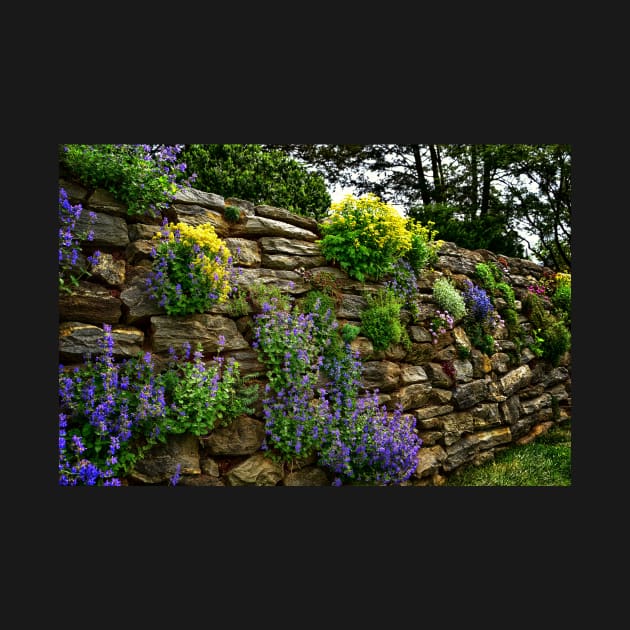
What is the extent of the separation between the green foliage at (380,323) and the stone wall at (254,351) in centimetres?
10

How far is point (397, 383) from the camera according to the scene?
5.80 meters

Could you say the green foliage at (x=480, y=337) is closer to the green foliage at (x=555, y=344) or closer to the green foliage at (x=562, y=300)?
the green foliage at (x=555, y=344)

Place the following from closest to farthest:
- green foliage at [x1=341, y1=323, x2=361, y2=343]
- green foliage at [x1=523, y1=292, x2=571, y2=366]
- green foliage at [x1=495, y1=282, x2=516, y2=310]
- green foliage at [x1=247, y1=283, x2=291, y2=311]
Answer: green foliage at [x1=247, y1=283, x2=291, y2=311], green foliage at [x1=341, y1=323, x2=361, y2=343], green foliage at [x1=495, y1=282, x2=516, y2=310], green foliage at [x1=523, y1=292, x2=571, y2=366]

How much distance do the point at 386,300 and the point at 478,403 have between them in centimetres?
221

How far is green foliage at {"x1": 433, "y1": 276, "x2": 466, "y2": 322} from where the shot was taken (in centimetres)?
673

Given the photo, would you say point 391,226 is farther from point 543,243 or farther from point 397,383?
point 543,243

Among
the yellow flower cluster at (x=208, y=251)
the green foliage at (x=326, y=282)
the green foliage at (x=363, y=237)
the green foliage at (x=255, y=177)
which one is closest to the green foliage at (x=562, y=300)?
the green foliage at (x=363, y=237)

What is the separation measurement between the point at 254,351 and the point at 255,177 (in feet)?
10.1

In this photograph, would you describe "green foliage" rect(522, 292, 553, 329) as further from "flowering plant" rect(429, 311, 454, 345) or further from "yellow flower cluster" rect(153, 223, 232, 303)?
"yellow flower cluster" rect(153, 223, 232, 303)

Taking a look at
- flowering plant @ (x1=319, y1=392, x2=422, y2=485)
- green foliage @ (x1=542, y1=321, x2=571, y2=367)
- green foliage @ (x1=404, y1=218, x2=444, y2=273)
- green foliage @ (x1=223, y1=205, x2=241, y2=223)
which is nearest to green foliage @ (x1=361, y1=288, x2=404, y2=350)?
flowering plant @ (x1=319, y1=392, x2=422, y2=485)

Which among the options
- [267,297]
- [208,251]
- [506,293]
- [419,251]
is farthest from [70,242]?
[506,293]

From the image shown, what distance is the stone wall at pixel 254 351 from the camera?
4.14 metres

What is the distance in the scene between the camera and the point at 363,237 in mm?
5902

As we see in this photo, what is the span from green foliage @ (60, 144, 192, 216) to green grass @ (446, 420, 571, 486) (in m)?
4.69
